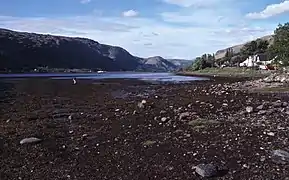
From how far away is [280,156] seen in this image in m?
13.2

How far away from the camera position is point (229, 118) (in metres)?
21.5

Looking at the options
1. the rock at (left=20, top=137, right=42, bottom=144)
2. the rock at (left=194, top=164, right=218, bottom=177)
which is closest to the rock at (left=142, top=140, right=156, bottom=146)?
the rock at (left=194, top=164, right=218, bottom=177)

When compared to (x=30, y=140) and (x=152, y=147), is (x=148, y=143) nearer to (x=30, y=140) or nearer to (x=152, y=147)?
(x=152, y=147)

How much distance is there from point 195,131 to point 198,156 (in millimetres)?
4410

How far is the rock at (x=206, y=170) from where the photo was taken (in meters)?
11.9

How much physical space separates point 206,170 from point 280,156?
3.02 m

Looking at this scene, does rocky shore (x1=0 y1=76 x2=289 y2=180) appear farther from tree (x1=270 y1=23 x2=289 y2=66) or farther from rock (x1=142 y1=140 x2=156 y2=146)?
tree (x1=270 y1=23 x2=289 y2=66)

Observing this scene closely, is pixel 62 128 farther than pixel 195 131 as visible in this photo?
Yes

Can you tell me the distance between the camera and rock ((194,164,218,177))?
1191 cm

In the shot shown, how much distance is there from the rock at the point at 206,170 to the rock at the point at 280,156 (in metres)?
2.28

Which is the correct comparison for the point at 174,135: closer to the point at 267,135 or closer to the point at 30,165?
the point at 267,135

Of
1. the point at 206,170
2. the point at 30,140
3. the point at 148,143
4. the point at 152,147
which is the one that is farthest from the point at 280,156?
the point at 30,140

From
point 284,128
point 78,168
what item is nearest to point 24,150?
point 78,168

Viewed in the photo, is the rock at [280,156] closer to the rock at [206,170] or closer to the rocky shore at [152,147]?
the rocky shore at [152,147]
